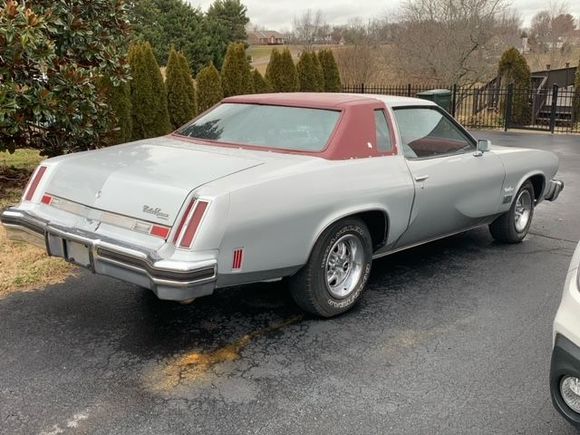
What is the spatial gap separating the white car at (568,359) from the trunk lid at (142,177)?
195 centimetres

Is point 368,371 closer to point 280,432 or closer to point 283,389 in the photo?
point 283,389

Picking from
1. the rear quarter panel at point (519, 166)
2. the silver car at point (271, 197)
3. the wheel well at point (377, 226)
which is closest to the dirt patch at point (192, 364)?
the silver car at point (271, 197)

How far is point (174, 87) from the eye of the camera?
36.2 feet

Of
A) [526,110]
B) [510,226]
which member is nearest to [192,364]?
[510,226]

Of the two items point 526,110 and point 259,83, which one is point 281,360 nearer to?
point 259,83

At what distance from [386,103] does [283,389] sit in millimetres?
2494

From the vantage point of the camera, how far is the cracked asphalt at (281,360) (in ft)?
9.38

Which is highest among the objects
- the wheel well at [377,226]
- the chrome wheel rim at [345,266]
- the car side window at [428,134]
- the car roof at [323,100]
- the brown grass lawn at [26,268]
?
the car roof at [323,100]

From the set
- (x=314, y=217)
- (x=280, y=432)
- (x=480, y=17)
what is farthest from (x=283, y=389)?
(x=480, y=17)

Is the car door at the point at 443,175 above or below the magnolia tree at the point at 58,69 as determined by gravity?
below

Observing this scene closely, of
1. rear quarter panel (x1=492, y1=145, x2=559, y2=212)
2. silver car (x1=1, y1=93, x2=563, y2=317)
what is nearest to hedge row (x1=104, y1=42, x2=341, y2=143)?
silver car (x1=1, y1=93, x2=563, y2=317)

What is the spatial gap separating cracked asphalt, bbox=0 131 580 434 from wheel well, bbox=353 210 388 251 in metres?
0.46

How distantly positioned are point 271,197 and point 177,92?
27.0 feet

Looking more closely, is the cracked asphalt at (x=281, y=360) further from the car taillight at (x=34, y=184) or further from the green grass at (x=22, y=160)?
the green grass at (x=22, y=160)
